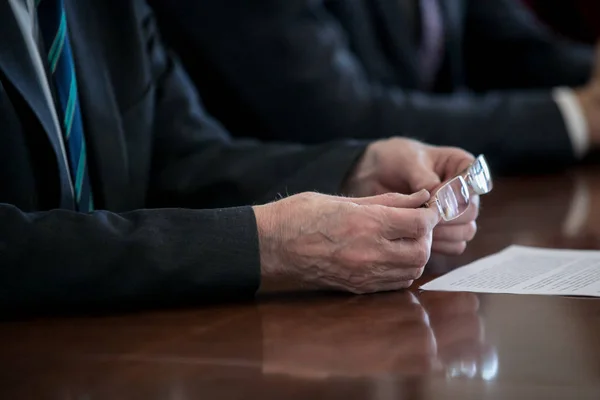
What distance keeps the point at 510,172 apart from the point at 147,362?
1296mm

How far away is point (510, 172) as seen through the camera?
1926mm

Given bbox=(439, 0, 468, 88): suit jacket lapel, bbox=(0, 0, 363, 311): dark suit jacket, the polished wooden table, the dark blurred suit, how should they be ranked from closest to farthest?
the polished wooden table
bbox=(0, 0, 363, 311): dark suit jacket
bbox=(439, 0, 468, 88): suit jacket lapel
the dark blurred suit

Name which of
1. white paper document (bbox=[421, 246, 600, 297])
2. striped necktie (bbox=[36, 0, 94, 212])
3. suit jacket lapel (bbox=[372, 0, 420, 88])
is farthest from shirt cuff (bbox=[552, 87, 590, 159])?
striped necktie (bbox=[36, 0, 94, 212])

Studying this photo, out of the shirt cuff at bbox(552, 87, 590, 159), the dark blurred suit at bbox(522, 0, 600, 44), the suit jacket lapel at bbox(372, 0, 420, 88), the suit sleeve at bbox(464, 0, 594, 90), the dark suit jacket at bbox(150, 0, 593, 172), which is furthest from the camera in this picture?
the dark blurred suit at bbox(522, 0, 600, 44)

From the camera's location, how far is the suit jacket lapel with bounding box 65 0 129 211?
1191 millimetres

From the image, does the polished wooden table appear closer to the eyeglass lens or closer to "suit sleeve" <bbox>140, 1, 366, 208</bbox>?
the eyeglass lens

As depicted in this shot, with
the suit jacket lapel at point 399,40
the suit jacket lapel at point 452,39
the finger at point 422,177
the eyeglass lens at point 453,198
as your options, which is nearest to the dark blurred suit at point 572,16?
the suit jacket lapel at point 452,39

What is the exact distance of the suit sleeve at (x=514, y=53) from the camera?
8.51ft

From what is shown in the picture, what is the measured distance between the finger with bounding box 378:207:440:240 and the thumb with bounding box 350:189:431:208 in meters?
0.02

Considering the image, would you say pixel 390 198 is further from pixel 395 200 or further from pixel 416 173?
pixel 416 173

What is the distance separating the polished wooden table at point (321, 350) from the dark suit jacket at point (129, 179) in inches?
1.5

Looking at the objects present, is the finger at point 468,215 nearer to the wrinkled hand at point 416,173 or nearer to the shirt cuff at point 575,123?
the wrinkled hand at point 416,173

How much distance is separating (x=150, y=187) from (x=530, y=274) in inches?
23.9

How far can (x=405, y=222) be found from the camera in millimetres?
924
